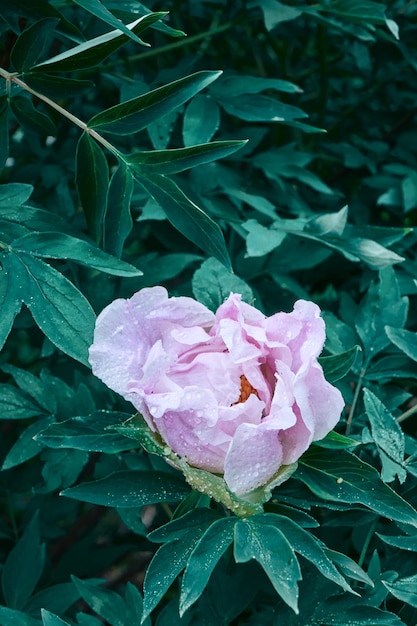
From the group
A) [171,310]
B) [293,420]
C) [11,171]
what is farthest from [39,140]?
[293,420]

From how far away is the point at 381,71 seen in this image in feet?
4.33

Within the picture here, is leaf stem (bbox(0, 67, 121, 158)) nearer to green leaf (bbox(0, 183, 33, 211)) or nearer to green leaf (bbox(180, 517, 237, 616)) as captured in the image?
green leaf (bbox(0, 183, 33, 211))

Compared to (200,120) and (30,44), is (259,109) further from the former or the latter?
(30,44)

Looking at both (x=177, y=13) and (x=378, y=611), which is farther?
(x=177, y=13)

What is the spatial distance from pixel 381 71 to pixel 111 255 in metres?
0.83

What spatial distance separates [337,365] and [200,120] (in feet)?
1.32

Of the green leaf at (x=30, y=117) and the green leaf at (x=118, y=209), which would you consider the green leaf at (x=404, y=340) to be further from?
the green leaf at (x=30, y=117)

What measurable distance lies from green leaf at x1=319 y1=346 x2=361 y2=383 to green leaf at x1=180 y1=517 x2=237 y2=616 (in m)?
0.14

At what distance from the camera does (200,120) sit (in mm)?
899

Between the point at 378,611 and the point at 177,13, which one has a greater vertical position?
the point at 177,13

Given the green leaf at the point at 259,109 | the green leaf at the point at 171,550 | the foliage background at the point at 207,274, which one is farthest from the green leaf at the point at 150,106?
the green leaf at the point at 171,550

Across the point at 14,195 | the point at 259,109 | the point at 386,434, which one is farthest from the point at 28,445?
the point at 259,109

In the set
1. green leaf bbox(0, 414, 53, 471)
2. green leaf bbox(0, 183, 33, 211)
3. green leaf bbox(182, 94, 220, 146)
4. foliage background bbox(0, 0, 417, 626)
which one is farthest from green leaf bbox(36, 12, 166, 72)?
green leaf bbox(0, 414, 53, 471)

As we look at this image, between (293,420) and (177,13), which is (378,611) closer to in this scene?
(293,420)
